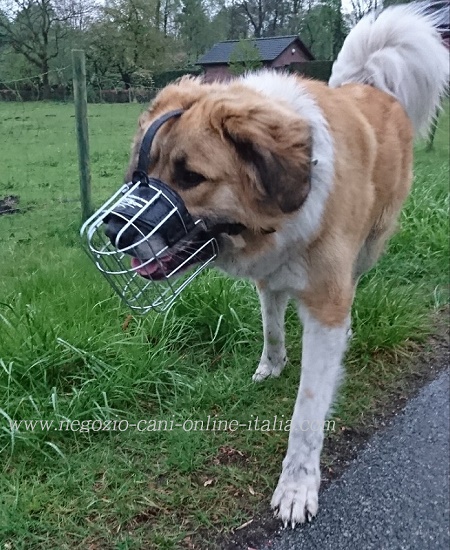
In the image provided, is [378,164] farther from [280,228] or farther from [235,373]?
[235,373]

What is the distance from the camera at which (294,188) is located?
1820 mm

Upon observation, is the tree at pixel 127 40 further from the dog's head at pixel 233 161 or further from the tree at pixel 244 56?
the dog's head at pixel 233 161

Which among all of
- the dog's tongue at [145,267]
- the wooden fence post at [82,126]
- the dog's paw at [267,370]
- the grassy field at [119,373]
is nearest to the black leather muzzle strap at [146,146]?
the dog's tongue at [145,267]

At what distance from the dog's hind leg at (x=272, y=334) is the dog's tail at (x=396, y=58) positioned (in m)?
1.25

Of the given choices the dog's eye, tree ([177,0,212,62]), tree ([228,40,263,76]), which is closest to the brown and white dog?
the dog's eye

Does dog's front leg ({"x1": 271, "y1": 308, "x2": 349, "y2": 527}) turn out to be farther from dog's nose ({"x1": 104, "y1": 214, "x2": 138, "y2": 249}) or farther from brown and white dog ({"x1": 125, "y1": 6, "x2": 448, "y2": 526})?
dog's nose ({"x1": 104, "y1": 214, "x2": 138, "y2": 249})

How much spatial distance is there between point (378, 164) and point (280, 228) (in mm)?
855

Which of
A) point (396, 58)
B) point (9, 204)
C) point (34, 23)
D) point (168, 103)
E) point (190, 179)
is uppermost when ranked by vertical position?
point (34, 23)

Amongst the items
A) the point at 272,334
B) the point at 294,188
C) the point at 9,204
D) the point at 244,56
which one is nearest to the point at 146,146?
the point at 294,188

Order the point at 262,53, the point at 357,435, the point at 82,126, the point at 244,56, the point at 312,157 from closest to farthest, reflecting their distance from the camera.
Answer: the point at 312,157
the point at 357,435
the point at 244,56
the point at 262,53
the point at 82,126

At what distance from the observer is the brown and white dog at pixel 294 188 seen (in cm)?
181

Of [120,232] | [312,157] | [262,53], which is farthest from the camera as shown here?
[262,53]

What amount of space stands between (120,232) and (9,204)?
7.89ft

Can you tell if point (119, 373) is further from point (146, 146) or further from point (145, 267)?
point (146, 146)
